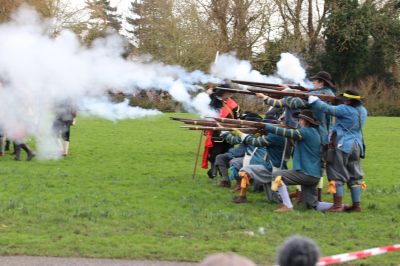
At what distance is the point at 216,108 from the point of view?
15.1 m

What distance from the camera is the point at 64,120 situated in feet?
55.0

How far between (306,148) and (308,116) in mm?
555

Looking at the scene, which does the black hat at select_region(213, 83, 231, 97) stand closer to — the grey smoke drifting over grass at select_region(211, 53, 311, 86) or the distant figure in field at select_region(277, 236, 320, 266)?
the grey smoke drifting over grass at select_region(211, 53, 311, 86)

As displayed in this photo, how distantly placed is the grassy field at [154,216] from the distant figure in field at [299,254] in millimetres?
3981

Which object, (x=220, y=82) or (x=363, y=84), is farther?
(x=363, y=84)

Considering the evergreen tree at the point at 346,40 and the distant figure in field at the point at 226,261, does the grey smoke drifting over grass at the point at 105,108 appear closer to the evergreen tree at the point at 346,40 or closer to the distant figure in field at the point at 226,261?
the distant figure in field at the point at 226,261

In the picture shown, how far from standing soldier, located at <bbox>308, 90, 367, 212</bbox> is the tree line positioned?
72.5ft

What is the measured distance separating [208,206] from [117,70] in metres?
4.88

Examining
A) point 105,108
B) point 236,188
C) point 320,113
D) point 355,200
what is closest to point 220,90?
point 236,188

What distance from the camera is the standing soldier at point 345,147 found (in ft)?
33.8

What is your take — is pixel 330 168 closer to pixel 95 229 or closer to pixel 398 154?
pixel 95 229

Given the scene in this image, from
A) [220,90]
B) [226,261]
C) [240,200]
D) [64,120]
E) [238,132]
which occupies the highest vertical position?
[220,90]

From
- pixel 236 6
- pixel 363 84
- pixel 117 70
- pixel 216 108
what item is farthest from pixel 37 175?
pixel 363 84

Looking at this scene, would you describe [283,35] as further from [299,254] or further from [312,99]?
[299,254]
